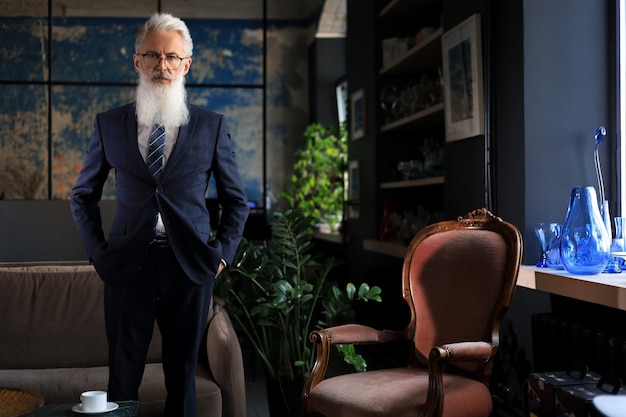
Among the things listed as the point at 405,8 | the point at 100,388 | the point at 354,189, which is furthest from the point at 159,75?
the point at 354,189

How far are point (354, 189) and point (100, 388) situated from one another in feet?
9.98

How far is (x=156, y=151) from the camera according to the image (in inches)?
93.4

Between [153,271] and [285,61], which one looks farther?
[285,61]

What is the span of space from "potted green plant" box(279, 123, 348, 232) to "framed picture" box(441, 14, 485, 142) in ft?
7.92

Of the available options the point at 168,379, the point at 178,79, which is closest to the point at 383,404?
the point at 168,379


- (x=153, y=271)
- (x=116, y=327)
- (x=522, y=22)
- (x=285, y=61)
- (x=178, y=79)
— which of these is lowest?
(x=116, y=327)

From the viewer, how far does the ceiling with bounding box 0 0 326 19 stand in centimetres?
768

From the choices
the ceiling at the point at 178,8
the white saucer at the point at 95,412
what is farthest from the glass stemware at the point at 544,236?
the ceiling at the point at 178,8

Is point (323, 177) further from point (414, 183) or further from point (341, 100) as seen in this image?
point (414, 183)

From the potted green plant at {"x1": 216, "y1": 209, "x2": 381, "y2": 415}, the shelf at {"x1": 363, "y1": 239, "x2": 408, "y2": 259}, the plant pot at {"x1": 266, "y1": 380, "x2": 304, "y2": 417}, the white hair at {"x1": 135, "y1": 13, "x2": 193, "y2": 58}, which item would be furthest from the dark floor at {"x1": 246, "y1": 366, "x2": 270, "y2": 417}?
the white hair at {"x1": 135, "y1": 13, "x2": 193, "y2": 58}

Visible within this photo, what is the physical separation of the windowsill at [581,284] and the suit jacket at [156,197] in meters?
1.09

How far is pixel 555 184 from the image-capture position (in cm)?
313

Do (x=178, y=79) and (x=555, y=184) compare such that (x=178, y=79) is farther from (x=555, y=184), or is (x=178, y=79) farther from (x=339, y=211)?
(x=339, y=211)

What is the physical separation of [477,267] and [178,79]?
1182 millimetres
